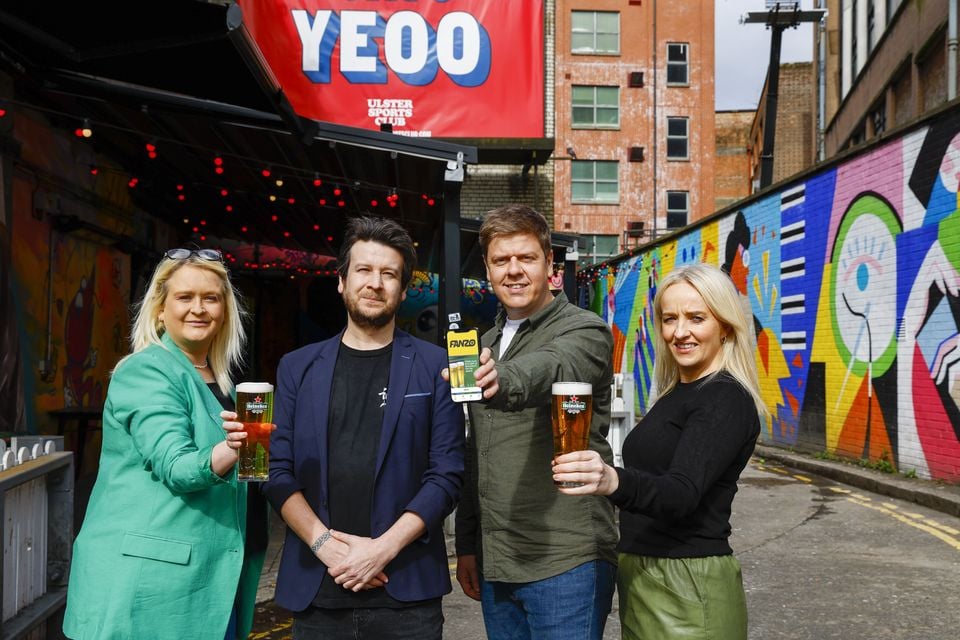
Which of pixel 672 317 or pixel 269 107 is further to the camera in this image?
pixel 269 107

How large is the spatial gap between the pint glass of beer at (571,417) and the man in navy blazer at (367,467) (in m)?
0.55

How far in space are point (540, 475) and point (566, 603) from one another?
0.39m

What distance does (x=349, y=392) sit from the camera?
2.53m

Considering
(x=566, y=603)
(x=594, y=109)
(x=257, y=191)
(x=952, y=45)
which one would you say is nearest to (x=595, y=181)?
(x=594, y=109)

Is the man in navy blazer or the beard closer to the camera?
the man in navy blazer

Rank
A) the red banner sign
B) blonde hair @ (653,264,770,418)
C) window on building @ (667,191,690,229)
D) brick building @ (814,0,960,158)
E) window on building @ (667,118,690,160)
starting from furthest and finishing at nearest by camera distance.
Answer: window on building @ (667,118,690,160) < window on building @ (667,191,690,229) < brick building @ (814,0,960,158) < the red banner sign < blonde hair @ (653,264,770,418)

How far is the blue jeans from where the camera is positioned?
247 cm

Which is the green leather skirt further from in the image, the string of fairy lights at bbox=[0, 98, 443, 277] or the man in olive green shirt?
the string of fairy lights at bbox=[0, 98, 443, 277]

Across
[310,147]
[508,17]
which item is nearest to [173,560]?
[310,147]

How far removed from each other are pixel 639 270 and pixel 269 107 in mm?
14457

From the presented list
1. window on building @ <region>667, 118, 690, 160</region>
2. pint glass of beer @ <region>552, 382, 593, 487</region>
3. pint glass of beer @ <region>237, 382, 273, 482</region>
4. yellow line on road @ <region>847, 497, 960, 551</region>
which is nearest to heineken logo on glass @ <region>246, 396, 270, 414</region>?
pint glass of beer @ <region>237, 382, 273, 482</region>

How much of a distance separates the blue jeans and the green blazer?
0.90 meters

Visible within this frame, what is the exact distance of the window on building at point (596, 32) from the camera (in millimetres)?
32250

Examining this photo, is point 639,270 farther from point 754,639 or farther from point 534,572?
point 534,572
